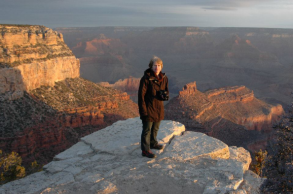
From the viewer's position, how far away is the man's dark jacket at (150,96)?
300 inches

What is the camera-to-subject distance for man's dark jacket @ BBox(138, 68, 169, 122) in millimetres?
7625

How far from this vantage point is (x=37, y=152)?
26266 mm

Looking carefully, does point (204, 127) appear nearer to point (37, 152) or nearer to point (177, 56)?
point (37, 152)

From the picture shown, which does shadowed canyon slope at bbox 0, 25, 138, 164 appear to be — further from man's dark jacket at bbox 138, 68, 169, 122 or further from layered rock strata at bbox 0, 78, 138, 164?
man's dark jacket at bbox 138, 68, 169, 122

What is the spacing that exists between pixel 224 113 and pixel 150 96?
128 feet

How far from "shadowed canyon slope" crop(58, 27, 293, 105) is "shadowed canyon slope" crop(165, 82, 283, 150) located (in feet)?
98.6

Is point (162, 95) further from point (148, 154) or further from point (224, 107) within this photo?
point (224, 107)

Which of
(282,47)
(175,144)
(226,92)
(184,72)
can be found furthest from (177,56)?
(175,144)

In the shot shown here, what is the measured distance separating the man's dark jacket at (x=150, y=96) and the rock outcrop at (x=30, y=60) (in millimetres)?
23494

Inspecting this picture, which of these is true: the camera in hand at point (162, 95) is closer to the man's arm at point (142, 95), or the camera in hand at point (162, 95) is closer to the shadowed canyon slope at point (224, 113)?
the man's arm at point (142, 95)

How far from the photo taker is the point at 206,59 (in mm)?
150375

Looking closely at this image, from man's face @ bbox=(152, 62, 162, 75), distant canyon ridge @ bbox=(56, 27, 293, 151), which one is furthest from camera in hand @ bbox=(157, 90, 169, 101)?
distant canyon ridge @ bbox=(56, 27, 293, 151)

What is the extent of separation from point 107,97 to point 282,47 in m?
148

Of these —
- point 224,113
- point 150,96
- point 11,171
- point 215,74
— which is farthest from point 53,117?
point 215,74
